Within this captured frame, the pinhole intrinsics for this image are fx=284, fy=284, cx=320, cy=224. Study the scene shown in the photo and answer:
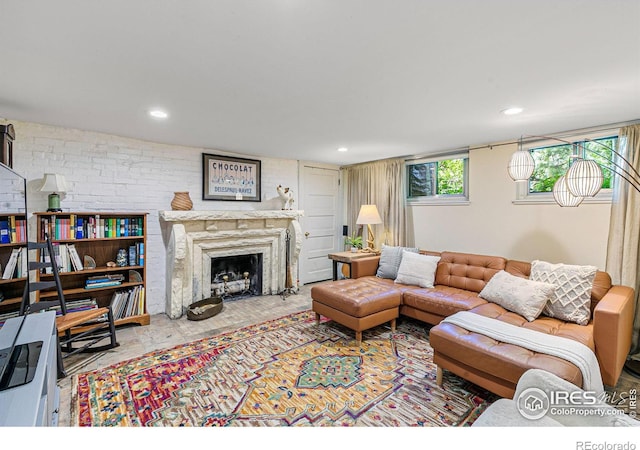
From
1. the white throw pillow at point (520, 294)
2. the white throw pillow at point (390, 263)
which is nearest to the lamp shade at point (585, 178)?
the white throw pillow at point (520, 294)

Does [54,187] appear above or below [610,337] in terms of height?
above

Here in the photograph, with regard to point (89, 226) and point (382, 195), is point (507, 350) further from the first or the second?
point (89, 226)

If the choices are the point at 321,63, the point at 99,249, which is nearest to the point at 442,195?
the point at 321,63

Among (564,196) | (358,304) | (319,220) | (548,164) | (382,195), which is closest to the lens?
(564,196)

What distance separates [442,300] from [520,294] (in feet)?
2.14

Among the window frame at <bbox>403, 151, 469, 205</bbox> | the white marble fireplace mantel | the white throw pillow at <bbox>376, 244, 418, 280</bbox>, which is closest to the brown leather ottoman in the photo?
the white throw pillow at <bbox>376, 244, 418, 280</bbox>

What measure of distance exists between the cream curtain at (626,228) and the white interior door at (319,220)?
12.1 ft

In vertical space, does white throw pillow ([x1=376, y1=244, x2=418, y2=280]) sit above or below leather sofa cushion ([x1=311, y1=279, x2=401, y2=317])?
above

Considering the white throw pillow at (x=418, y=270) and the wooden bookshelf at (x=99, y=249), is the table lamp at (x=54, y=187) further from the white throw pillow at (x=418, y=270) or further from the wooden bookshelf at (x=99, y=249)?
the white throw pillow at (x=418, y=270)

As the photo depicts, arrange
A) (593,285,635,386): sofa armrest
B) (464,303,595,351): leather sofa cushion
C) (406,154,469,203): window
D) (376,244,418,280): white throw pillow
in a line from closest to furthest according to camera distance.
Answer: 1. (593,285,635,386): sofa armrest
2. (464,303,595,351): leather sofa cushion
3. (376,244,418,280): white throw pillow
4. (406,154,469,203): window

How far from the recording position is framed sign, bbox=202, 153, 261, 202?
394cm

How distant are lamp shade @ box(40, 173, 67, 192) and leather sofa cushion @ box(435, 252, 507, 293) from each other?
4.20 metres

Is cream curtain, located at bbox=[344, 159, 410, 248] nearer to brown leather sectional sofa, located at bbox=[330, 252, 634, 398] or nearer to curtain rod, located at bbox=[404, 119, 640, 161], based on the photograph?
curtain rod, located at bbox=[404, 119, 640, 161]

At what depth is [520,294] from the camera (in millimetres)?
2504
